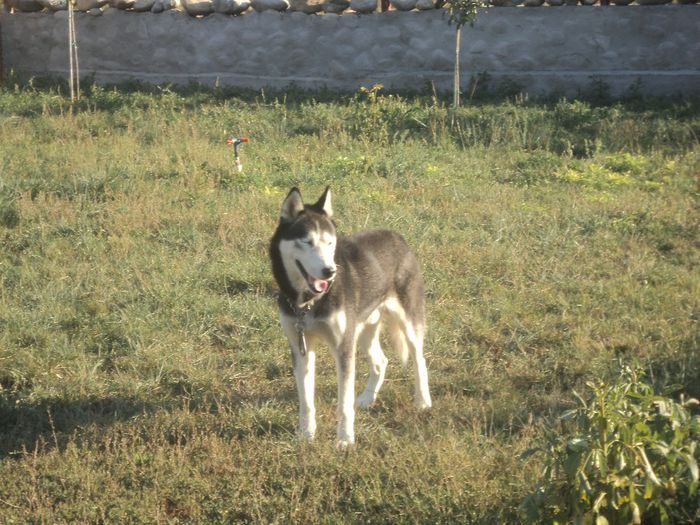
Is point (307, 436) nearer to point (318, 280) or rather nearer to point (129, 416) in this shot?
point (318, 280)

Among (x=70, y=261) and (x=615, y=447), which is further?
(x=70, y=261)

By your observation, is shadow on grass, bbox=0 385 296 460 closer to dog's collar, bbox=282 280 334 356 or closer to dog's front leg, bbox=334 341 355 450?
dog's front leg, bbox=334 341 355 450

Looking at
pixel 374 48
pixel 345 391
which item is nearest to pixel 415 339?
pixel 345 391

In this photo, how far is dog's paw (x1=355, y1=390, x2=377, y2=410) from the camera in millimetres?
6527

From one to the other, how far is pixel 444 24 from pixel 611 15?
265 cm

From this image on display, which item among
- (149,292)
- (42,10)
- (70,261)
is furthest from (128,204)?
(42,10)

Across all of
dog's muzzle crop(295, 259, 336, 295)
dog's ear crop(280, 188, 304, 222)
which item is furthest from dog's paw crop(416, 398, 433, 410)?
dog's ear crop(280, 188, 304, 222)

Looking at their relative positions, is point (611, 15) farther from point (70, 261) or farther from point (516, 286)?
point (70, 261)

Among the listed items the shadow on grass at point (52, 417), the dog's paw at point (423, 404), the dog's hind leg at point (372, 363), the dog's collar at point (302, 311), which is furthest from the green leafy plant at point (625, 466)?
the shadow on grass at point (52, 417)

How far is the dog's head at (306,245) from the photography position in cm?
565

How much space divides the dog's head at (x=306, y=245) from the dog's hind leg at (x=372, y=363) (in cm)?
89

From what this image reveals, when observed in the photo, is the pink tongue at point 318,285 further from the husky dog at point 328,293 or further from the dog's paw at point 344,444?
the dog's paw at point 344,444

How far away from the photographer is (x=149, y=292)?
8.02 m

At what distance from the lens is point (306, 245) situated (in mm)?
5707
